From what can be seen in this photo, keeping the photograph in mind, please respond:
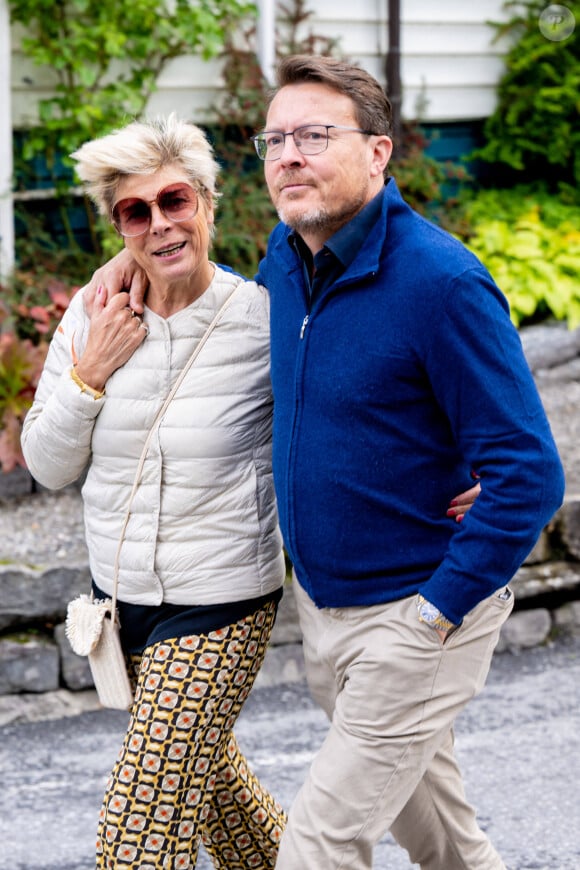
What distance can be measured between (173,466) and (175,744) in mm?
635

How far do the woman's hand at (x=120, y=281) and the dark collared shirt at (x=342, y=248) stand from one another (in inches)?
19.6

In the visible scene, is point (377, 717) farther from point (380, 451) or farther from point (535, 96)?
point (535, 96)

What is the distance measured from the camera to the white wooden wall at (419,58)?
7812 millimetres

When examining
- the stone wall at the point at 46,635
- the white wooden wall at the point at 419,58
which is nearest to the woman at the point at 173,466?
the stone wall at the point at 46,635

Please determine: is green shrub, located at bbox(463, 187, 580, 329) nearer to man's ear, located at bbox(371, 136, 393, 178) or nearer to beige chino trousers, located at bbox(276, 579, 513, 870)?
man's ear, located at bbox(371, 136, 393, 178)

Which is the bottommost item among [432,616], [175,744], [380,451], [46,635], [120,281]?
[46,635]

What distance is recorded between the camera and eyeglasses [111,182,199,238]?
2941mm

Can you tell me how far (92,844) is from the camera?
3949mm

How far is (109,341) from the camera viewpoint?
117 inches

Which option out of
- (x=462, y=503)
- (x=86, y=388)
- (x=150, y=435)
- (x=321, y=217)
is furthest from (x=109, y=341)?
(x=462, y=503)

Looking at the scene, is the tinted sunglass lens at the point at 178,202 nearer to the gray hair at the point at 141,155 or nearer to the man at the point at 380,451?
the gray hair at the point at 141,155

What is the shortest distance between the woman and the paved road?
3.76 ft

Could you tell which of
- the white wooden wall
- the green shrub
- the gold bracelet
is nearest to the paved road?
the gold bracelet

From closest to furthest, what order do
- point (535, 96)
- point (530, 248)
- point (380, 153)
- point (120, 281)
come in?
point (380, 153) < point (120, 281) < point (530, 248) < point (535, 96)
